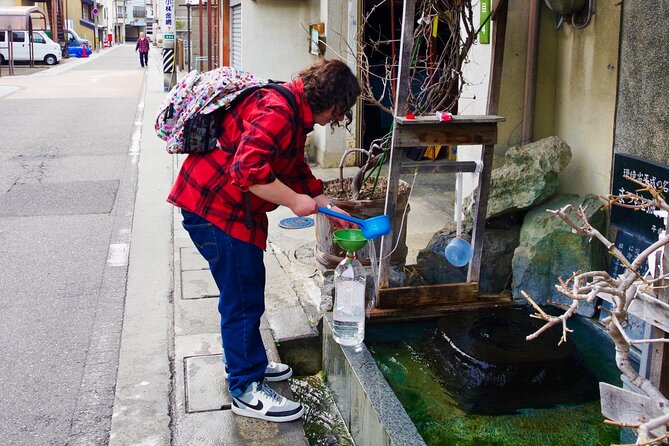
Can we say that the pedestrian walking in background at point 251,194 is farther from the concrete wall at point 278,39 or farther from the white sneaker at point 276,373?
the concrete wall at point 278,39

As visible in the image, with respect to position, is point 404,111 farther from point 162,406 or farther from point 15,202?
point 15,202

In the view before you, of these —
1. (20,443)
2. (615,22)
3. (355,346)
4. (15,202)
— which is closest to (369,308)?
(355,346)

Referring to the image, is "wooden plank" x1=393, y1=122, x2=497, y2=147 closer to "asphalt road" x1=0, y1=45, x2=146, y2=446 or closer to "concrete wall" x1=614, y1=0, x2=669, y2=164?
"concrete wall" x1=614, y1=0, x2=669, y2=164

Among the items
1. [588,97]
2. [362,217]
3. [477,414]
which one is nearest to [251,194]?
[477,414]

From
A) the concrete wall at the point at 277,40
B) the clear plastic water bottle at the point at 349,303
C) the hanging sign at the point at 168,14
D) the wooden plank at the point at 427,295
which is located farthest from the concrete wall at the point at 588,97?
the hanging sign at the point at 168,14

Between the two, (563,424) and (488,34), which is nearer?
(563,424)

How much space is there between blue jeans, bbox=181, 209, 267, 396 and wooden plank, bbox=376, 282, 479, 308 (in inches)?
42.6

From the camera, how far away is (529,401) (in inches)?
141

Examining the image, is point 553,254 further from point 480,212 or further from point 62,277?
point 62,277

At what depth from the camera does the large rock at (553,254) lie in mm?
4562

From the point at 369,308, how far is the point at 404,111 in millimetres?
1269

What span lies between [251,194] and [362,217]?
2162 millimetres

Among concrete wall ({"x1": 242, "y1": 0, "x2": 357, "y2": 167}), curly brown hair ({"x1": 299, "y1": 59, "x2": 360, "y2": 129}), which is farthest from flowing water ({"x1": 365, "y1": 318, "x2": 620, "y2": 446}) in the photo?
concrete wall ({"x1": 242, "y1": 0, "x2": 357, "y2": 167})

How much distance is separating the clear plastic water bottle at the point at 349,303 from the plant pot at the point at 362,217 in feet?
3.34
